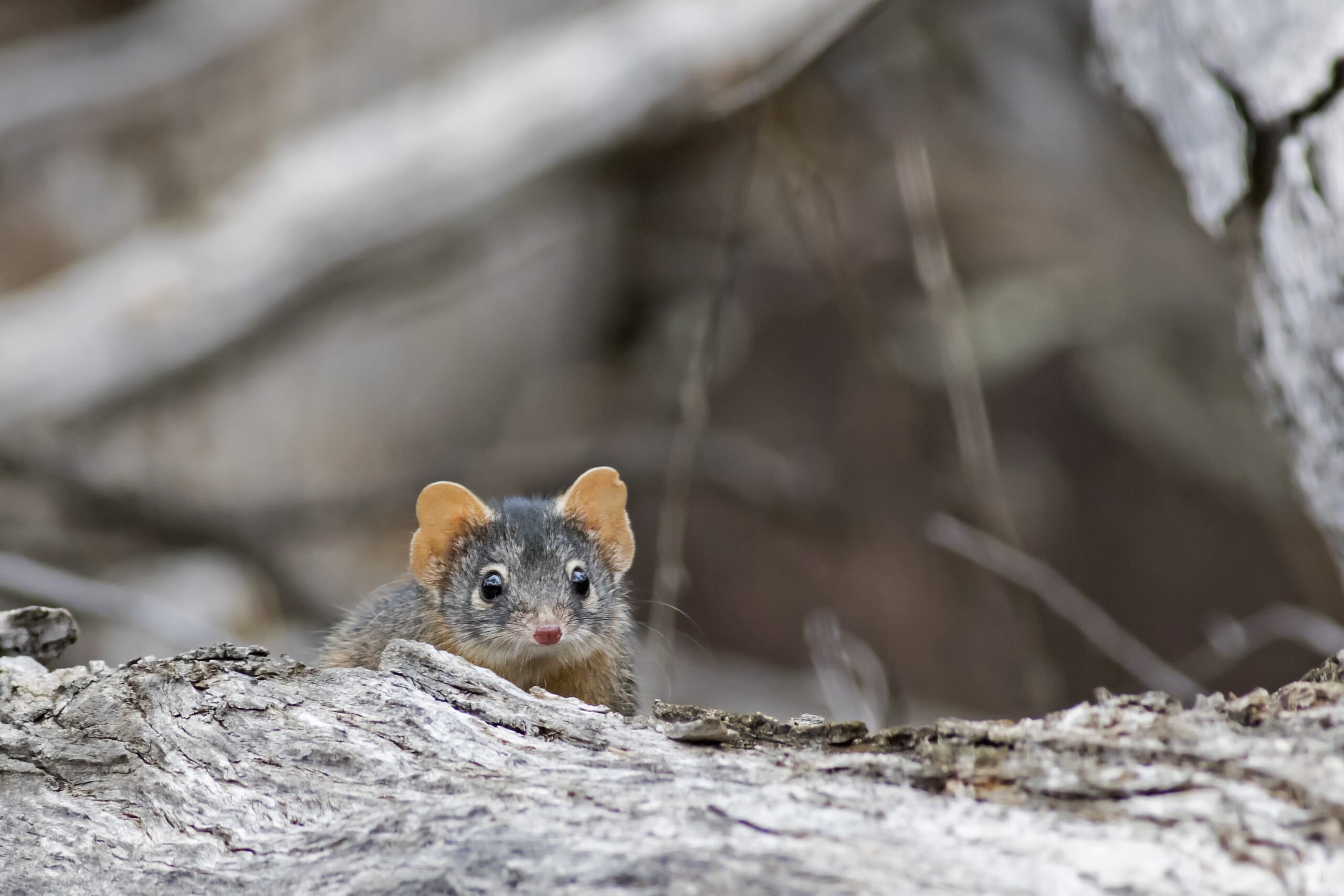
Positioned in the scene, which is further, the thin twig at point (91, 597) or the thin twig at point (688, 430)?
the thin twig at point (91, 597)

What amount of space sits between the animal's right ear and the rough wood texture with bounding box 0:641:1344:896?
116 centimetres

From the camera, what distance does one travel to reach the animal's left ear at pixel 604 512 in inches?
187

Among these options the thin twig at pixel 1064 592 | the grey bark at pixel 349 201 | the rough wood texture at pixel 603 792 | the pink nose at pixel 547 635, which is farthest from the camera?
the grey bark at pixel 349 201

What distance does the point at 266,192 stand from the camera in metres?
8.26

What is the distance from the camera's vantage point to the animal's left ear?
475 centimetres

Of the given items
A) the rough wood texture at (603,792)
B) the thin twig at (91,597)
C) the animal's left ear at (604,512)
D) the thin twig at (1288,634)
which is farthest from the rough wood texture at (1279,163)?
the thin twig at (91,597)

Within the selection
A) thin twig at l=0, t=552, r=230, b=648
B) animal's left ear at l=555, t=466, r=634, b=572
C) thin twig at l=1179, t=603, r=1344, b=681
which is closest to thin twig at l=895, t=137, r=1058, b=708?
thin twig at l=1179, t=603, r=1344, b=681

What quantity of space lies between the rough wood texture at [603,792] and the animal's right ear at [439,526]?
45.5 inches

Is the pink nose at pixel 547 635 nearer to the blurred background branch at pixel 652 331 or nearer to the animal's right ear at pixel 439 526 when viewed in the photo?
the animal's right ear at pixel 439 526

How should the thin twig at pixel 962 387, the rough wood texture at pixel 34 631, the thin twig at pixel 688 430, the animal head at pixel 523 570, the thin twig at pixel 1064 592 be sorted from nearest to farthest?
the rough wood texture at pixel 34 631
the animal head at pixel 523 570
the thin twig at pixel 688 430
the thin twig at pixel 1064 592
the thin twig at pixel 962 387

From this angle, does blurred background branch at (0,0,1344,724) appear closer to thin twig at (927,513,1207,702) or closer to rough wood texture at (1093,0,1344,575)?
thin twig at (927,513,1207,702)

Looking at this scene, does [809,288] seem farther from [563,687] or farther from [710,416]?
[563,687]

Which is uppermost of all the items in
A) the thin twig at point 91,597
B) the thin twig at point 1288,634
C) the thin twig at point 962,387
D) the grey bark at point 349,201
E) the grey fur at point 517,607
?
the grey bark at point 349,201

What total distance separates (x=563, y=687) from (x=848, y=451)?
6945 millimetres
